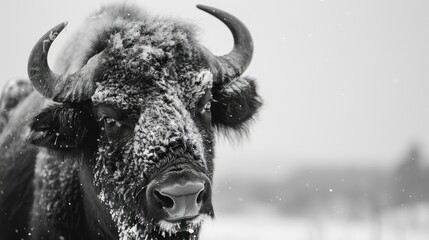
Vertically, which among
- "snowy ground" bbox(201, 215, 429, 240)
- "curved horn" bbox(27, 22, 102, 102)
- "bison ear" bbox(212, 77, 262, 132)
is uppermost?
"curved horn" bbox(27, 22, 102, 102)

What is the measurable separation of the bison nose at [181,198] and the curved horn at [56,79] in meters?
1.25

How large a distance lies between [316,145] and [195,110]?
192 metres

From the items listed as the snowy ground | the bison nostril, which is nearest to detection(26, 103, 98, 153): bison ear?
the bison nostril

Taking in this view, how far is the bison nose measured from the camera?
→ 3791mm

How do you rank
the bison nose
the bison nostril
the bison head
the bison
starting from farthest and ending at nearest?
the bison
the bison head
the bison nostril
the bison nose

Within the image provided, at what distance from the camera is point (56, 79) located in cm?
Answer: 480

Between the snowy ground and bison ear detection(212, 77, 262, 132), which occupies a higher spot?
bison ear detection(212, 77, 262, 132)

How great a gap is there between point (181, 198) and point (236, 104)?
1.86 metres

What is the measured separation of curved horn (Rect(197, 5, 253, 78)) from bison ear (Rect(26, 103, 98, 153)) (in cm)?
128

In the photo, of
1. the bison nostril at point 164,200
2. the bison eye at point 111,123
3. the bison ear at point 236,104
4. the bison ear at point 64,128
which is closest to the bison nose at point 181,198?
the bison nostril at point 164,200

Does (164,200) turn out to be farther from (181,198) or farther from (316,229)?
(316,229)

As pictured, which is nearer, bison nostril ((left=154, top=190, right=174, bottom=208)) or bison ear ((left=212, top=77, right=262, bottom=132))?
bison nostril ((left=154, top=190, right=174, bottom=208))

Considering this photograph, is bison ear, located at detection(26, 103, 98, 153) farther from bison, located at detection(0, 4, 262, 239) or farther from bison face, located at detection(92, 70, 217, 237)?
bison face, located at detection(92, 70, 217, 237)

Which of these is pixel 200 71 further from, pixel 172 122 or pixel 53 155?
pixel 53 155
